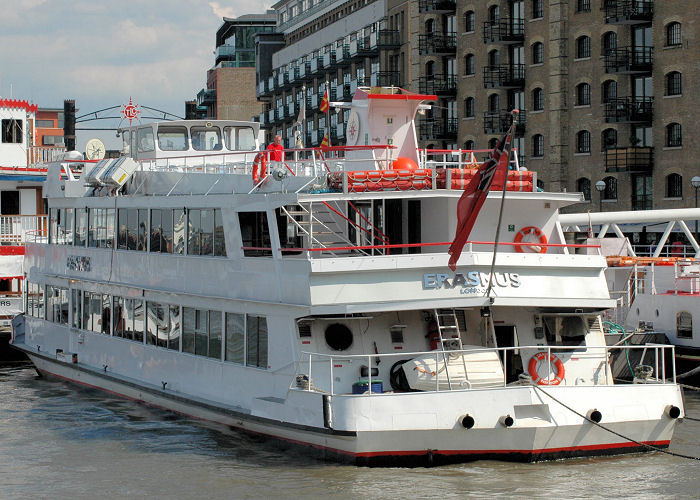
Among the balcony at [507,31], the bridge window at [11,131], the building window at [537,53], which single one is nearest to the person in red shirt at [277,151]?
the bridge window at [11,131]

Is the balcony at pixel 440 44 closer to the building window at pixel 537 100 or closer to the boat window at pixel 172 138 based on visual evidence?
the building window at pixel 537 100

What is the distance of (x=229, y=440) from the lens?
19219mm

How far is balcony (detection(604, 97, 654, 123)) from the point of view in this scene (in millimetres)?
52219

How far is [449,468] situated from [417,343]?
7.74 ft

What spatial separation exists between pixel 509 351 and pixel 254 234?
4.66 metres

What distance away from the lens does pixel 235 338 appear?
19656mm

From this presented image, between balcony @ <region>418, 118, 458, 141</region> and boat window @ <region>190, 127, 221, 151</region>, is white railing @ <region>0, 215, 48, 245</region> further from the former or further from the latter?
balcony @ <region>418, 118, 458, 141</region>

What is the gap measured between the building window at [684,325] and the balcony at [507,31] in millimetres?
31445

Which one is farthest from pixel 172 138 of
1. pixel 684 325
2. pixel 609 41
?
pixel 609 41

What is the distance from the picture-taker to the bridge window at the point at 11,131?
4034 cm

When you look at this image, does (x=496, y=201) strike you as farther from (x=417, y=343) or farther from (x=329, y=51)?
(x=329, y=51)

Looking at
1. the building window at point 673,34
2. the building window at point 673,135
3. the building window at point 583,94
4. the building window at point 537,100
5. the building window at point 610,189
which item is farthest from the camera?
the building window at point 537,100

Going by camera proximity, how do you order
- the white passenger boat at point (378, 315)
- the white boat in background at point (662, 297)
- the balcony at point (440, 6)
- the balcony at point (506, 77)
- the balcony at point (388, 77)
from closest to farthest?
the white passenger boat at point (378, 315) < the white boat in background at point (662, 297) < the balcony at point (506, 77) < the balcony at point (440, 6) < the balcony at point (388, 77)

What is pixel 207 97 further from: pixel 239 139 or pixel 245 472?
pixel 245 472
